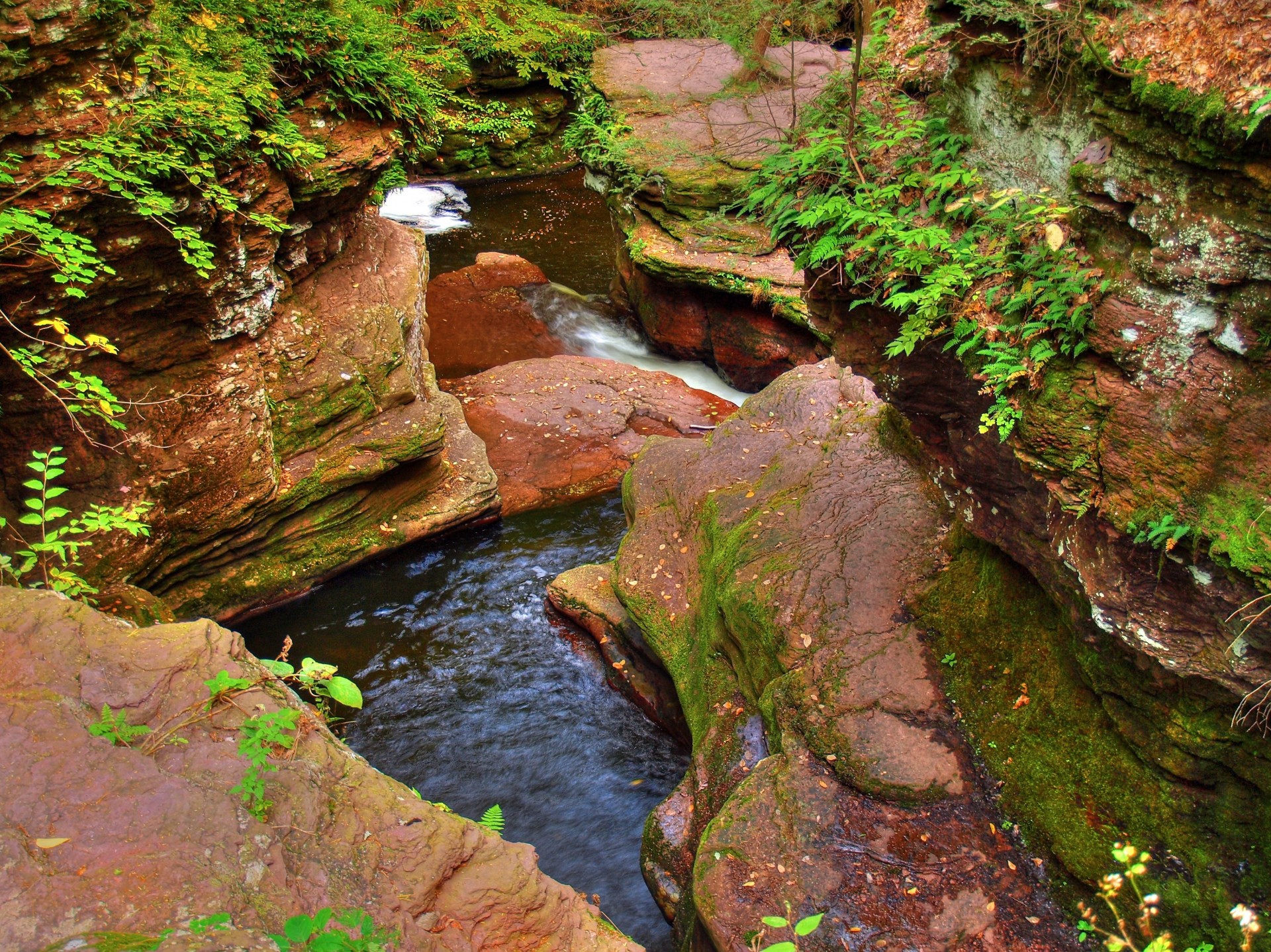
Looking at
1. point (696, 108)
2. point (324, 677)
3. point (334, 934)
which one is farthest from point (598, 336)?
point (334, 934)

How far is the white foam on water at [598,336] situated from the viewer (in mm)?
12328

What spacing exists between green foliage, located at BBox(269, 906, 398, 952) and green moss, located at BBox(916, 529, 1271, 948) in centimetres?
310

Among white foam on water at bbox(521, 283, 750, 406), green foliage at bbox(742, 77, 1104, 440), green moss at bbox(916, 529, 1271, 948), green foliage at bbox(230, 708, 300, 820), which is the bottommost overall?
white foam on water at bbox(521, 283, 750, 406)

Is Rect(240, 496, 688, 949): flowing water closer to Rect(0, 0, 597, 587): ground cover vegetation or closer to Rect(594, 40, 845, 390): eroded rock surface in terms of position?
Rect(0, 0, 597, 587): ground cover vegetation

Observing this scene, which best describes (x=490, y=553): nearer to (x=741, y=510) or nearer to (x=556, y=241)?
(x=741, y=510)

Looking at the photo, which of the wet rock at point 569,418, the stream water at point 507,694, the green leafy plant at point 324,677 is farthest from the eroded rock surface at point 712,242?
the green leafy plant at point 324,677

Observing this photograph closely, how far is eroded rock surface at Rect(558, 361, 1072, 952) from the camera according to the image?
3939mm

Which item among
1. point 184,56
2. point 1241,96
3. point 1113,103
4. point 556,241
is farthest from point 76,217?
point 556,241

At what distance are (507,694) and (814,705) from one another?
10.2 ft

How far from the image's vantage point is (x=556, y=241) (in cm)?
1513

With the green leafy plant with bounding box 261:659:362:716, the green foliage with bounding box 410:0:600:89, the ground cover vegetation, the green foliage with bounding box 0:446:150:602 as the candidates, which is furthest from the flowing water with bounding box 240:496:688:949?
the green foliage with bounding box 410:0:600:89

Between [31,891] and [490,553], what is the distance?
239 inches

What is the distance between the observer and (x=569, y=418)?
33.3ft

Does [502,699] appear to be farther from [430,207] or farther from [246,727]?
[430,207]
